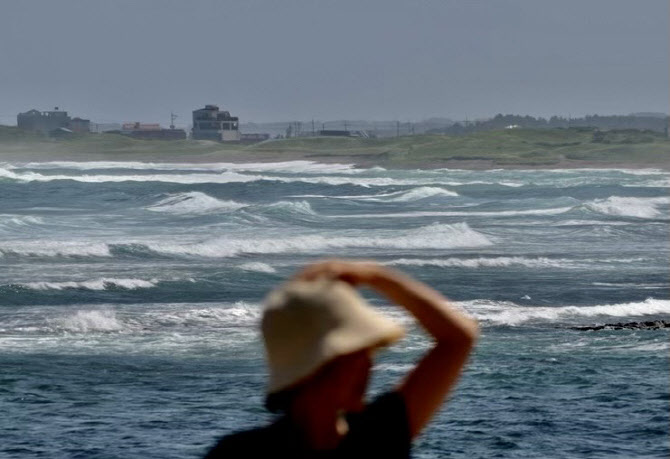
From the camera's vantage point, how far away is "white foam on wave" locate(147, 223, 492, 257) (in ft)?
113

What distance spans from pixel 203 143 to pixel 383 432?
138657 millimetres

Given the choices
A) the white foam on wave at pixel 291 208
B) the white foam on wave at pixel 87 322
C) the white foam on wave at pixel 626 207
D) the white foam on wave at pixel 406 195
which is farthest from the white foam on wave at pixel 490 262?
the white foam on wave at pixel 406 195

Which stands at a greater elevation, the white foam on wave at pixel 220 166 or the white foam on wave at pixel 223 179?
the white foam on wave at pixel 223 179

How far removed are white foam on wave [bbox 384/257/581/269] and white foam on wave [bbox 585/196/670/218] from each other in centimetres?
1708

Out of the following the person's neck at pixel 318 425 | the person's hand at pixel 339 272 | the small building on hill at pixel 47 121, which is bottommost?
the small building on hill at pixel 47 121

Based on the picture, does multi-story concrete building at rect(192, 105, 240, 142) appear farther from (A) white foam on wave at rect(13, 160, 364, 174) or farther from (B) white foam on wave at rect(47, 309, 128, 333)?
(B) white foam on wave at rect(47, 309, 128, 333)

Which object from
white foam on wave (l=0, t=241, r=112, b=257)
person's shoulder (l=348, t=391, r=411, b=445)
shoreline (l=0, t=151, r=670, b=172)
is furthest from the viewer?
shoreline (l=0, t=151, r=670, b=172)

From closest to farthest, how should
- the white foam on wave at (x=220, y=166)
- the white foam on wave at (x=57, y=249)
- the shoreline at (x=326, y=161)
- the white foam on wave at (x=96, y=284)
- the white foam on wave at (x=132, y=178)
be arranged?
the white foam on wave at (x=96, y=284) → the white foam on wave at (x=57, y=249) → the white foam on wave at (x=132, y=178) → the shoreline at (x=326, y=161) → the white foam on wave at (x=220, y=166)

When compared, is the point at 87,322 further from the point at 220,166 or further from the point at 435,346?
the point at 220,166

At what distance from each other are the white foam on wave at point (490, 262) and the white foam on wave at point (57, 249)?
5.59 metres

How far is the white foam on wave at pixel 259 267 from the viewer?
2914 centimetres

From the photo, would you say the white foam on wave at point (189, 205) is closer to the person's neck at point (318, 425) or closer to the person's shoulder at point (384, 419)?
the person's shoulder at point (384, 419)

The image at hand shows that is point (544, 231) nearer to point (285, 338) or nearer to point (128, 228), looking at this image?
point (128, 228)

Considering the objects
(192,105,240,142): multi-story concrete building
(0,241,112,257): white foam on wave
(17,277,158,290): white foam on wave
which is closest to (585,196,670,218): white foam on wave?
(0,241,112,257): white foam on wave
